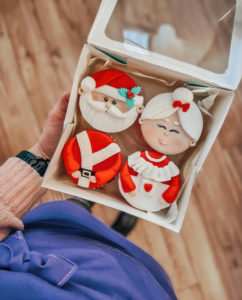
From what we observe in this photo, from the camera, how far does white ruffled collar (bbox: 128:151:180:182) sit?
610 mm

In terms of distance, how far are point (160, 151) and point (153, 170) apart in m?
0.06

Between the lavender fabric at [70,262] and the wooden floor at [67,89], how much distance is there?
31 cm

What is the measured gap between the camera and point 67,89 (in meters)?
0.89

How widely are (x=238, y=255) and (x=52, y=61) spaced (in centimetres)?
101

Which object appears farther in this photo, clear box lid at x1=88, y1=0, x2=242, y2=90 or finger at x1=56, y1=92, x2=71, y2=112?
finger at x1=56, y1=92, x2=71, y2=112

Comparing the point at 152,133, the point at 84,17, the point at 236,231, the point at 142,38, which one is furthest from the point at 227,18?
the point at 236,231

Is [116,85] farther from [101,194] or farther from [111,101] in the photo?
[101,194]

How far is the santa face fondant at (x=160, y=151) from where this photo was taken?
0.60 metres

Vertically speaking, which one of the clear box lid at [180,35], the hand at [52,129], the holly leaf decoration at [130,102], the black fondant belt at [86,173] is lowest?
the black fondant belt at [86,173]

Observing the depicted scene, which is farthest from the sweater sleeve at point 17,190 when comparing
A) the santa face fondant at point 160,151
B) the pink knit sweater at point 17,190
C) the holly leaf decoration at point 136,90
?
the holly leaf decoration at point 136,90

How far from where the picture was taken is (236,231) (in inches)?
34.7

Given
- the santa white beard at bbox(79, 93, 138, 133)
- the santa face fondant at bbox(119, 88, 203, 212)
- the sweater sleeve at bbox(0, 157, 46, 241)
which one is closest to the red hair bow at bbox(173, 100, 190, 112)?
the santa face fondant at bbox(119, 88, 203, 212)

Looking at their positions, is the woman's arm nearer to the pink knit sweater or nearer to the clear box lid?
the pink knit sweater

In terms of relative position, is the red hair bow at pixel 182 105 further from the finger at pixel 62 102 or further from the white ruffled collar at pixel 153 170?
the finger at pixel 62 102
